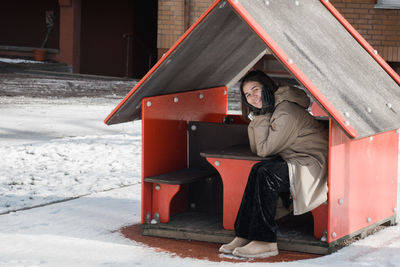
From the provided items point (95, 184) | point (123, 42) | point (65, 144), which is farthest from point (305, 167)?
point (123, 42)

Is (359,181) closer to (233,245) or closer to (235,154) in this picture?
(235,154)

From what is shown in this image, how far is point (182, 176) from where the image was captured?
5.16 meters

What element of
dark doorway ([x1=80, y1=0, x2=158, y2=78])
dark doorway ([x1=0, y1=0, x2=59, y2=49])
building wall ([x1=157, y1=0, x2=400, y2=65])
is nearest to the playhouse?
building wall ([x1=157, y1=0, x2=400, y2=65])

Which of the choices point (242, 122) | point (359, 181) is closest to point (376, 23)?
point (242, 122)

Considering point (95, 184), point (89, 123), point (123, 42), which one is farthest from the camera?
point (123, 42)

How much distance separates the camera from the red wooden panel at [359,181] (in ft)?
14.9

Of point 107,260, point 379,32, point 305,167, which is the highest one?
point 379,32

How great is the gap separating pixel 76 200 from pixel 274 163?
220 centimetres

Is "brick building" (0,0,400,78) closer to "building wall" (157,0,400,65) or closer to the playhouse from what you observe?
"building wall" (157,0,400,65)

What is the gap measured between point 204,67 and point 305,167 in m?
1.13

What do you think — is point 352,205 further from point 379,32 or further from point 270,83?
point 379,32

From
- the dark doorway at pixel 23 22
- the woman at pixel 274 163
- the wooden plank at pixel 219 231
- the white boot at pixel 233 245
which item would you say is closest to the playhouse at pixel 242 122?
the wooden plank at pixel 219 231

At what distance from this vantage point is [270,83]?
4.79 metres

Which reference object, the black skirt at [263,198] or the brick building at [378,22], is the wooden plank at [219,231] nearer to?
the black skirt at [263,198]
